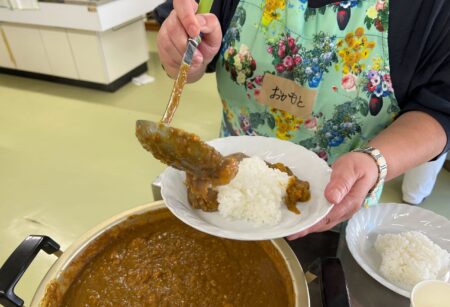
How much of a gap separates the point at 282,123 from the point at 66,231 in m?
1.52

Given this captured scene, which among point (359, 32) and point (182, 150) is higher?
point (359, 32)

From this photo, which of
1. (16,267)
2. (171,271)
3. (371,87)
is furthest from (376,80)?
(16,267)

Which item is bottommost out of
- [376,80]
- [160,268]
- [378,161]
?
[160,268]

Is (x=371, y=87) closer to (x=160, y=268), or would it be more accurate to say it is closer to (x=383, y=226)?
(x=383, y=226)

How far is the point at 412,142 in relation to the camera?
905 millimetres

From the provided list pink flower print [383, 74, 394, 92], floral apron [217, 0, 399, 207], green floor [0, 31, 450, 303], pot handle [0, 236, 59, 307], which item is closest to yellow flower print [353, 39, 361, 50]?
floral apron [217, 0, 399, 207]

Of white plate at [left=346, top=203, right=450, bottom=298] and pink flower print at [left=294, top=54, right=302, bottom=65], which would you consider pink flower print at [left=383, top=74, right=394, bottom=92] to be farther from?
white plate at [left=346, top=203, right=450, bottom=298]

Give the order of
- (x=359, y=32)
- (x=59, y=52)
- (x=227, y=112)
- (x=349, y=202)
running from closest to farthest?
1. (x=349, y=202)
2. (x=359, y=32)
3. (x=227, y=112)
4. (x=59, y=52)

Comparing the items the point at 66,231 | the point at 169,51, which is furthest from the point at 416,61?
the point at 66,231

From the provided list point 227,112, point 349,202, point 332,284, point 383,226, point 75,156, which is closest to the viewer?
point 332,284

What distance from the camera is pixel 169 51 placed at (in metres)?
0.96

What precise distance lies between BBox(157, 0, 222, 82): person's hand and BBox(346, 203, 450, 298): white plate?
1.96ft

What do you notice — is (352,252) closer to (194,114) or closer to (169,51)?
(169,51)

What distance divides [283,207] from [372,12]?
532 mm
